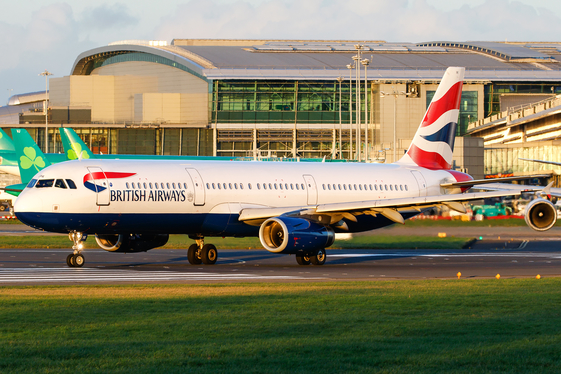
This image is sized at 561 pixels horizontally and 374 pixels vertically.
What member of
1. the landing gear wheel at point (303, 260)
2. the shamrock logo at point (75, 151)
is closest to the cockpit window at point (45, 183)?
the landing gear wheel at point (303, 260)

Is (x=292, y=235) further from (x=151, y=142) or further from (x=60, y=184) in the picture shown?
(x=151, y=142)

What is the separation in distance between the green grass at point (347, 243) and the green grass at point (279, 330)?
62.8 feet

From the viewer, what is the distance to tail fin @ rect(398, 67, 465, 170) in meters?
36.8

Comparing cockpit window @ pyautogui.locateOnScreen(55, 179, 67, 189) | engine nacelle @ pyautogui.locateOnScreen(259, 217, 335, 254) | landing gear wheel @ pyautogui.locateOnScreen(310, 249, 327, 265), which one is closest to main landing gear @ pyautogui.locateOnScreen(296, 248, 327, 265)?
landing gear wheel @ pyautogui.locateOnScreen(310, 249, 327, 265)

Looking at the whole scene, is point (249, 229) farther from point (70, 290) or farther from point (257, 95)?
point (257, 95)

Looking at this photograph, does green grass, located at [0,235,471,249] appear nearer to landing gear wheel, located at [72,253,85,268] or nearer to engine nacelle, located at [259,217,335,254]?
engine nacelle, located at [259,217,335,254]

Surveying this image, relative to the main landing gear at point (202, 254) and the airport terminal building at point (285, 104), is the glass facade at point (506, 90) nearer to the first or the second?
the airport terminal building at point (285, 104)

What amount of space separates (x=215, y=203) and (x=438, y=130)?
1314 cm

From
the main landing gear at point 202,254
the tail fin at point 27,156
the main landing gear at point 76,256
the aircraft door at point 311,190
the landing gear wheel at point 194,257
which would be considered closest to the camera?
the main landing gear at point 76,256

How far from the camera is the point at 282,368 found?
31.4 feet

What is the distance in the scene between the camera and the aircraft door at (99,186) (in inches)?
1053

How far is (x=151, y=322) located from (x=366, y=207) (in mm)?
16527

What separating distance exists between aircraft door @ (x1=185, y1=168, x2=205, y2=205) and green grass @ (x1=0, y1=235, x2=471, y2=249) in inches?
432

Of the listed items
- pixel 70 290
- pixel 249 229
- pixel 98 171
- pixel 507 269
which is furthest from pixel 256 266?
pixel 70 290
